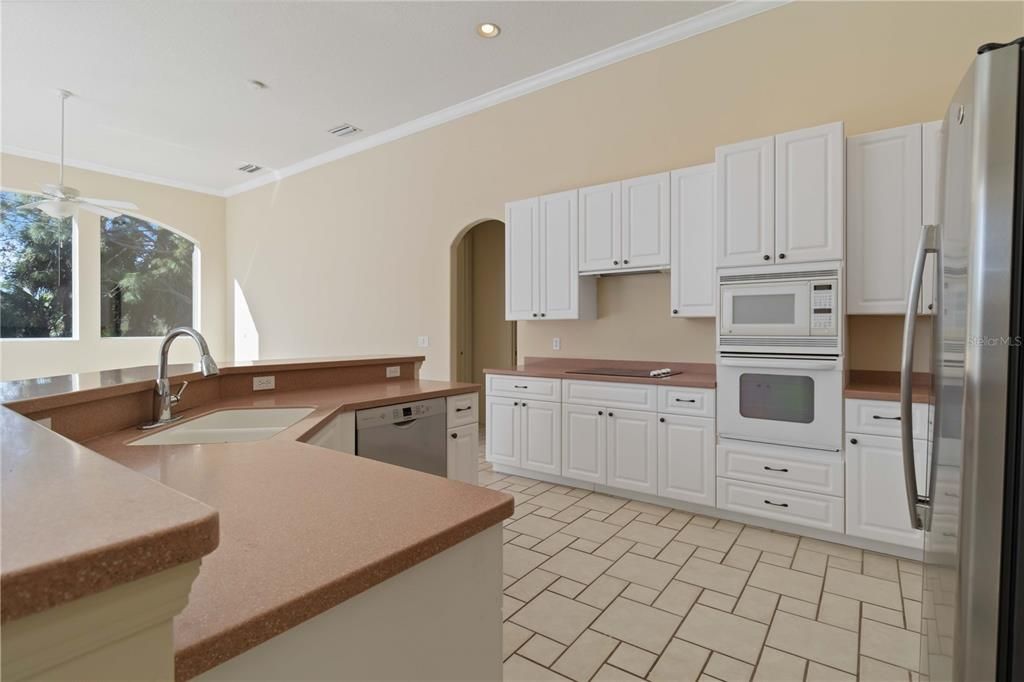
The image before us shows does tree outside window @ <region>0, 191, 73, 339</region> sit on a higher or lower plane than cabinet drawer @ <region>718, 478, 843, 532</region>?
higher

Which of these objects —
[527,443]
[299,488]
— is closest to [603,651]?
[299,488]

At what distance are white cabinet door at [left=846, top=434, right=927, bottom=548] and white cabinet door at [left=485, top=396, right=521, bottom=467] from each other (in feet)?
7.40

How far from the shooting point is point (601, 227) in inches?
153

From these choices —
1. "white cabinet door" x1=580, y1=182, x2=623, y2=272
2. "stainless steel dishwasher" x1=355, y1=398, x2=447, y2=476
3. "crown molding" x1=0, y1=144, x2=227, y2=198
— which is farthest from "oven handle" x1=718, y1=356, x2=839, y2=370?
"crown molding" x1=0, y1=144, x2=227, y2=198

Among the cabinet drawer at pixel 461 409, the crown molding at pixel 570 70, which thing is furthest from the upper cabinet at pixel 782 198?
the cabinet drawer at pixel 461 409

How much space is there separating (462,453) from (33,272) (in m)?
6.39

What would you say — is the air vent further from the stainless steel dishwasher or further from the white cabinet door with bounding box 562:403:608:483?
the stainless steel dishwasher

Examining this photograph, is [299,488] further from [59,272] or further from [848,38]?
[59,272]

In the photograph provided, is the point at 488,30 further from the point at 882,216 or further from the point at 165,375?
the point at 165,375

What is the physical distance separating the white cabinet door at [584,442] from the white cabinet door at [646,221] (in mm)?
1129

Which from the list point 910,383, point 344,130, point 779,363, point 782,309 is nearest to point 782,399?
point 779,363

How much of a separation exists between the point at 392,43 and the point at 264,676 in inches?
169

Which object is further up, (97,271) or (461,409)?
(97,271)

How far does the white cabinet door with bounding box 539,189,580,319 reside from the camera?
4.04 metres
